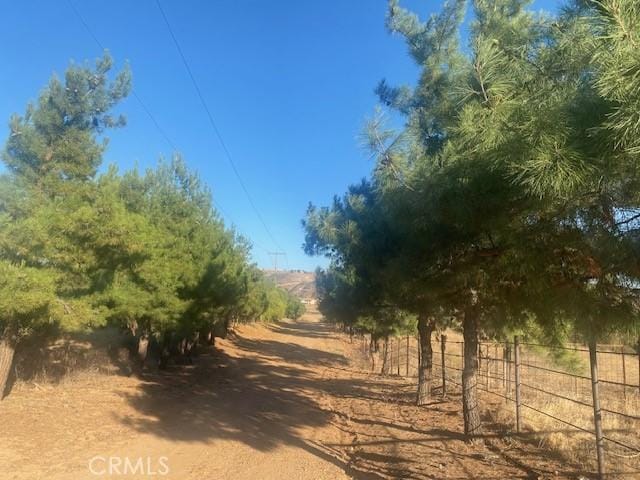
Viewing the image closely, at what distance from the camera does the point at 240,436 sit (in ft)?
30.8

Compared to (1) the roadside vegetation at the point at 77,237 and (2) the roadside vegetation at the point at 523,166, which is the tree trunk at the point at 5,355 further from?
(2) the roadside vegetation at the point at 523,166

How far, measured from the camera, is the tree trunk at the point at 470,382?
28.6 ft

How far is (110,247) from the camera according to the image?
1088cm

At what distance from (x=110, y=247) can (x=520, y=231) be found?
9.16 meters

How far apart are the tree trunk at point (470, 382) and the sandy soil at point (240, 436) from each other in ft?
1.07

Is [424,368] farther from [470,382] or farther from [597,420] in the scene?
[597,420]

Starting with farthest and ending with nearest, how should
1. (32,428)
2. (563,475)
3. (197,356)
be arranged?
(197,356) < (32,428) < (563,475)

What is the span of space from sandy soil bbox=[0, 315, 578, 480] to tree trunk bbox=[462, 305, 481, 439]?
1.07ft

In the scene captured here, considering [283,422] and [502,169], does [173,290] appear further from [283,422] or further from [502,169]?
[502,169]

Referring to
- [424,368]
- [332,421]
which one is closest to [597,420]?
[332,421]

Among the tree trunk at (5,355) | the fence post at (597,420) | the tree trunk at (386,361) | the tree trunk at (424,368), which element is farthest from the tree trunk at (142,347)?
the fence post at (597,420)

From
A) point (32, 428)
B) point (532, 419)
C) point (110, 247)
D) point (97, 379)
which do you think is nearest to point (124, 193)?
point (110, 247)

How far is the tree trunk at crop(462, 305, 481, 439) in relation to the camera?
872 centimetres

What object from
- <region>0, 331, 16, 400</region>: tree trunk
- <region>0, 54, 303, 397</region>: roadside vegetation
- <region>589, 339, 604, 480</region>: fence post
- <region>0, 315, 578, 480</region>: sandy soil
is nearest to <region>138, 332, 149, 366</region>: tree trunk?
<region>0, 54, 303, 397</region>: roadside vegetation
